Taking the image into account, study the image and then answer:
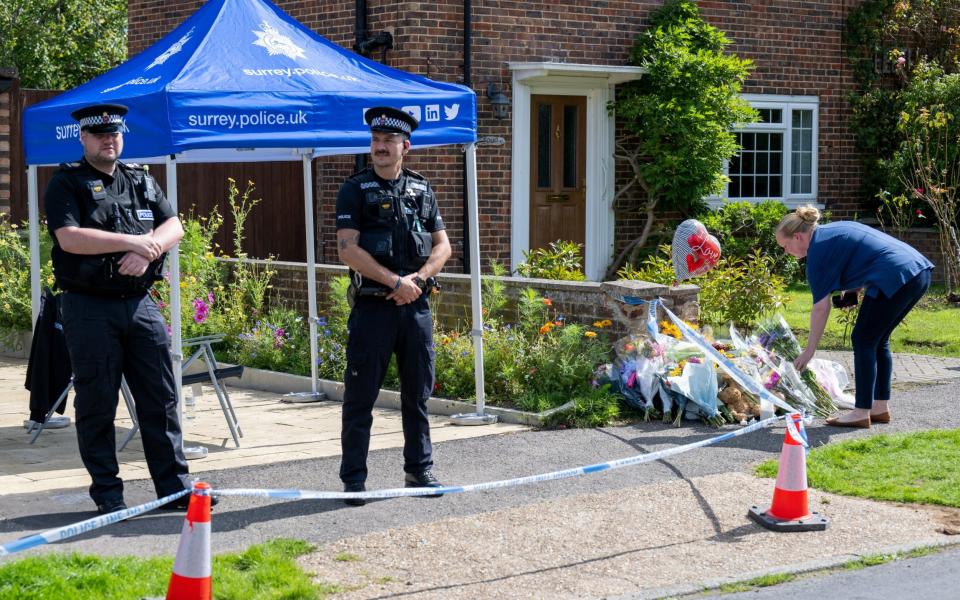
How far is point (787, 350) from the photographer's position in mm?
9875

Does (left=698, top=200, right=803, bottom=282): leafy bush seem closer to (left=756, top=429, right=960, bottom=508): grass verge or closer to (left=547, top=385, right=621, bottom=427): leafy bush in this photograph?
(left=547, top=385, right=621, bottom=427): leafy bush

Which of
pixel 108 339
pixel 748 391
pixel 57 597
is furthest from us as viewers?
pixel 748 391

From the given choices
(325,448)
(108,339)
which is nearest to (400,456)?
(325,448)

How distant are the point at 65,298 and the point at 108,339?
335 mm

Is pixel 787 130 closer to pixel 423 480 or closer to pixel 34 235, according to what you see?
pixel 34 235

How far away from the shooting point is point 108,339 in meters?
6.57

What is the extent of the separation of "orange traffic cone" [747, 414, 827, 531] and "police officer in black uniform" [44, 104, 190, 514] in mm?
3052

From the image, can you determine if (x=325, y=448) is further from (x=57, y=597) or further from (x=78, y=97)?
(x=57, y=597)

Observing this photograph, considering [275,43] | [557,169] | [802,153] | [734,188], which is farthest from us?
[802,153]

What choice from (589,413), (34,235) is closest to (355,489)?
(589,413)

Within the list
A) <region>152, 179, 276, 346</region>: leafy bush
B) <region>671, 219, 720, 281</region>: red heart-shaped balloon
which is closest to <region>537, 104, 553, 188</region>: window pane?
<region>152, 179, 276, 346</region>: leafy bush

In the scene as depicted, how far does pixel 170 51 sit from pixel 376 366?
3048 millimetres

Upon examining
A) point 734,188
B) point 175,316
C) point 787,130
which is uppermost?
point 787,130

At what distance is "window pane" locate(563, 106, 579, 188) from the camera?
16.7m
